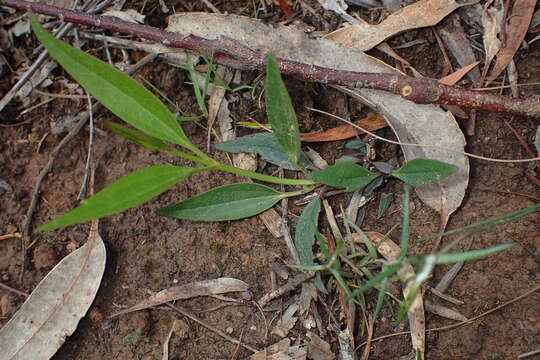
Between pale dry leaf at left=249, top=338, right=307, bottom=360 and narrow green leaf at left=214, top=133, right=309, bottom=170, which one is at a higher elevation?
narrow green leaf at left=214, top=133, right=309, bottom=170

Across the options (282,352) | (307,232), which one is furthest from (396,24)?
(282,352)

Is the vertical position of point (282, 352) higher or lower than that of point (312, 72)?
lower

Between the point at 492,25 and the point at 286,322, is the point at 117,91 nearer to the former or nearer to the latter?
the point at 286,322

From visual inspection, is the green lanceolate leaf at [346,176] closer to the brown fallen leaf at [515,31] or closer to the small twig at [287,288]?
the small twig at [287,288]

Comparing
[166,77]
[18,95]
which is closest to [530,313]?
[166,77]

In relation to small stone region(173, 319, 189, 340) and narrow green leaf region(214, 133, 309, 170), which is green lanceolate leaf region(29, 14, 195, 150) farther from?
small stone region(173, 319, 189, 340)

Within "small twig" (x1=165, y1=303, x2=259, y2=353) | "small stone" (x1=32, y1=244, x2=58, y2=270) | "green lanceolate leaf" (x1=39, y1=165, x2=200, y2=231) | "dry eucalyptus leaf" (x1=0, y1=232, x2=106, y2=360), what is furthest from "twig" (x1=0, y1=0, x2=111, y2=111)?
"small twig" (x1=165, y1=303, x2=259, y2=353)

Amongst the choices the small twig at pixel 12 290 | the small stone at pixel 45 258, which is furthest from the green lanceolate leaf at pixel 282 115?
the small twig at pixel 12 290
